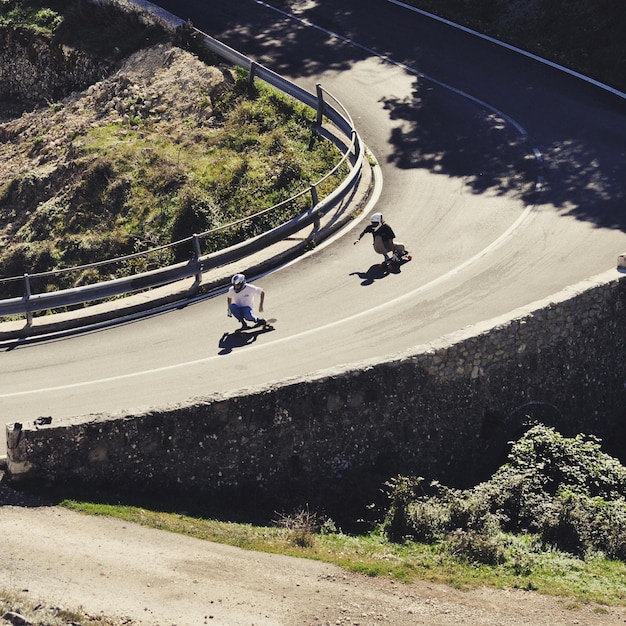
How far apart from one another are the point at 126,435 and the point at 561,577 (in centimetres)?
672

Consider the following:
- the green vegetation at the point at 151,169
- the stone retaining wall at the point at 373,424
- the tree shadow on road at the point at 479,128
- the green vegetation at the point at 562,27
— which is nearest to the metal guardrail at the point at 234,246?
the green vegetation at the point at 151,169

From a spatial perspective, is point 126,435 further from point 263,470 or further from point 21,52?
point 21,52

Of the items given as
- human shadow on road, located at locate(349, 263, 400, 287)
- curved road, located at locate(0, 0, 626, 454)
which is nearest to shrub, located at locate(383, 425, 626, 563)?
curved road, located at locate(0, 0, 626, 454)

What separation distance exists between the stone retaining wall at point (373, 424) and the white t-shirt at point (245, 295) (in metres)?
2.65

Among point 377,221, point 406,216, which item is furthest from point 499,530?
point 406,216

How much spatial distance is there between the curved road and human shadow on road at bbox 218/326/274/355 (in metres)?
0.14

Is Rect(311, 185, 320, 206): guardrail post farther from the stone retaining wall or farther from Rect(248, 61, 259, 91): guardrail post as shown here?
Rect(248, 61, 259, 91): guardrail post

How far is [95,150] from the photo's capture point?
28.5 metres

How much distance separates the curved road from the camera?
18.1m

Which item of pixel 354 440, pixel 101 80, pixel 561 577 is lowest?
pixel 561 577

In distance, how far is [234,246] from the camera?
2195 cm

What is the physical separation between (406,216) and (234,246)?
4302 mm

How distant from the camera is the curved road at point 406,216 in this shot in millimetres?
18141

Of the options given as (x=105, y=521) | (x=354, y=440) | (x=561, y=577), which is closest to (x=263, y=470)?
(x=354, y=440)
